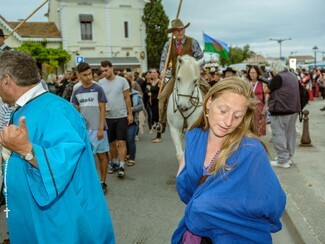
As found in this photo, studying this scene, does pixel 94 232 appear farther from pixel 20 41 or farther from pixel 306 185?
pixel 20 41

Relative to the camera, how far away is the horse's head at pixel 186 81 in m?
5.74

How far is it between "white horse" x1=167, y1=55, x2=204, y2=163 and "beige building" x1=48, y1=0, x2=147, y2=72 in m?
31.0

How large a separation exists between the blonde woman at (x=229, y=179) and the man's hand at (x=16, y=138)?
913 mm

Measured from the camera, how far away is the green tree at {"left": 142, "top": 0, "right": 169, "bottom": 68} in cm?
4169

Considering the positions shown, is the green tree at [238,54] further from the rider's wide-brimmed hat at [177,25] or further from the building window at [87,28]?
the rider's wide-brimmed hat at [177,25]

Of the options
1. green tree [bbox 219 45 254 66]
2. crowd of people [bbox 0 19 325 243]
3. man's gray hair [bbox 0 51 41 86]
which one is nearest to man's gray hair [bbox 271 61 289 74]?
crowd of people [bbox 0 19 325 243]

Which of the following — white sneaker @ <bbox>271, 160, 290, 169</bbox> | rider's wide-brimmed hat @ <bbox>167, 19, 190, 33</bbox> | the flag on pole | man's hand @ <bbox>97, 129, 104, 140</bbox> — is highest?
the flag on pole

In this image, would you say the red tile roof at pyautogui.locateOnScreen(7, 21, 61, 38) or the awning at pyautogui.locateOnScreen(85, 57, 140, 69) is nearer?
the red tile roof at pyautogui.locateOnScreen(7, 21, 61, 38)

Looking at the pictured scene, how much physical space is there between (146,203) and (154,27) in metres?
38.8

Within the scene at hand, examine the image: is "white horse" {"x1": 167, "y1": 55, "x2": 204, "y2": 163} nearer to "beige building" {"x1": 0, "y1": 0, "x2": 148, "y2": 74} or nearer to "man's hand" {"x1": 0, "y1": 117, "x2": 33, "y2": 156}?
"man's hand" {"x1": 0, "y1": 117, "x2": 33, "y2": 156}

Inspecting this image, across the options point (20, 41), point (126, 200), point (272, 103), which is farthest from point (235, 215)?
point (20, 41)

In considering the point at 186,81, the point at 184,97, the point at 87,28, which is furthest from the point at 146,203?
the point at 87,28

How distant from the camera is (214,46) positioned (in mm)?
15617

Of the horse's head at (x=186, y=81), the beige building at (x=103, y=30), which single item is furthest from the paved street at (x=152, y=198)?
the beige building at (x=103, y=30)
